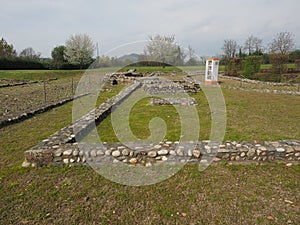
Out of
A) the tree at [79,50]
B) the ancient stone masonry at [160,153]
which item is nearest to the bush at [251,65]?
the ancient stone masonry at [160,153]

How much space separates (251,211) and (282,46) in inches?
1337

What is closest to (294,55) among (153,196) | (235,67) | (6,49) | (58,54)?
(235,67)

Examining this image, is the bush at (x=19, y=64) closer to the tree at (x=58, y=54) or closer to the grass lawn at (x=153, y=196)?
the tree at (x=58, y=54)

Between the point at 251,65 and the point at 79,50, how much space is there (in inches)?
1165

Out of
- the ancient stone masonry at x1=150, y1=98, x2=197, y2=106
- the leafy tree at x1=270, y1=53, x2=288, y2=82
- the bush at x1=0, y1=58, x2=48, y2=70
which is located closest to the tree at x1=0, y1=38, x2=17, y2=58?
the bush at x1=0, y1=58, x2=48, y2=70

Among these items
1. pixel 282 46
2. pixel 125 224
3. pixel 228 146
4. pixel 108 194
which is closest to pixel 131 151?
pixel 108 194

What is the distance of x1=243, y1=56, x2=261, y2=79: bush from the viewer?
21.7 meters

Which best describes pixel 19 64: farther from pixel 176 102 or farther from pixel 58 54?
pixel 176 102

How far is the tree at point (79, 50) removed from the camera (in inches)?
1414

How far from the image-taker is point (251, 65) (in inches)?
863

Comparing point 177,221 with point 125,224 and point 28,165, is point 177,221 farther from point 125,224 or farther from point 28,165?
point 28,165

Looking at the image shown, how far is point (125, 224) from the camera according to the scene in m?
2.45

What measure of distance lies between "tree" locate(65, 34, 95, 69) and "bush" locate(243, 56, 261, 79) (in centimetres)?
2792

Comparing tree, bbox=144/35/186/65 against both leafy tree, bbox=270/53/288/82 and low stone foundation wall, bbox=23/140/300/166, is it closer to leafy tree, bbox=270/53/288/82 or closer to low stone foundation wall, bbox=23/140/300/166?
leafy tree, bbox=270/53/288/82
